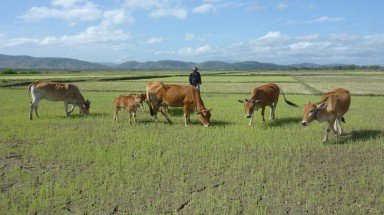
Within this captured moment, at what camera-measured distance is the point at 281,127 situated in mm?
11891

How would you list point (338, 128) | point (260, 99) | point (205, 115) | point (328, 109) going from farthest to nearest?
point (260, 99)
point (205, 115)
point (338, 128)
point (328, 109)

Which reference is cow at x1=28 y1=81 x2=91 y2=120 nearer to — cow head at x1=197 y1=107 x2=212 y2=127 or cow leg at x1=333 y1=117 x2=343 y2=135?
cow head at x1=197 y1=107 x2=212 y2=127

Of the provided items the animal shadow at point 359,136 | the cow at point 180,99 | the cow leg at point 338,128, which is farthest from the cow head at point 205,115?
the animal shadow at point 359,136

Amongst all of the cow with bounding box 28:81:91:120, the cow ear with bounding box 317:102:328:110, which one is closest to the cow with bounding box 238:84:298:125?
the cow ear with bounding box 317:102:328:110

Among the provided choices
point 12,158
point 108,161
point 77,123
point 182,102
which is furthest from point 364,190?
point 77,123

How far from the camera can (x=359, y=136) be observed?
34.8 ft

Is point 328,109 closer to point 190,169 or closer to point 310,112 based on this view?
point 310,112

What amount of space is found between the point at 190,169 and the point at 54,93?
9.32 metres

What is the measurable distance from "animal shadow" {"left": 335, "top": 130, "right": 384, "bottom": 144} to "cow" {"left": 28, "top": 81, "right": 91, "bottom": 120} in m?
10.4

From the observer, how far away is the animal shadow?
10.0 m

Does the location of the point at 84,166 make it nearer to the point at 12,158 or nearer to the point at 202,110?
the point at 12,158

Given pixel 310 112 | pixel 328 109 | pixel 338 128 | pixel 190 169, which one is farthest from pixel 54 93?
pixel 338 128

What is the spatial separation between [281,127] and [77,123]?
7.62 meters

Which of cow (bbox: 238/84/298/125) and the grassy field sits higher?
cow (bbox: 238/84/298/125)
